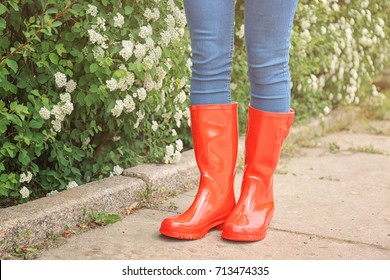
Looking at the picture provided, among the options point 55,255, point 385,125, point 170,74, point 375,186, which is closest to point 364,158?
point 375,186

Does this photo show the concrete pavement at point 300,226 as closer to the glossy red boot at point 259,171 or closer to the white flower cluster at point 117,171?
the glossy red boot at point 259,171

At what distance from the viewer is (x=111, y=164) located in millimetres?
2869

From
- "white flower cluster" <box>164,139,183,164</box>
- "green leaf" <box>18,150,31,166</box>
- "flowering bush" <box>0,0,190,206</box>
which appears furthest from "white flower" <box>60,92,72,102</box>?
"white flower cluster" <box>164,139,183,164</box>

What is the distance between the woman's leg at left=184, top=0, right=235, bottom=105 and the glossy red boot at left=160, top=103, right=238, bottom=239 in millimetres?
47

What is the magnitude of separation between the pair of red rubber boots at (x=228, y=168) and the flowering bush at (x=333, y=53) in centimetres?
141

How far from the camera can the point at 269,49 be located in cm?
221

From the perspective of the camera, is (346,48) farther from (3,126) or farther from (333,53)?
(3,126)

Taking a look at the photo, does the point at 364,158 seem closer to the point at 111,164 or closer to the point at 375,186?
the point at 375,186

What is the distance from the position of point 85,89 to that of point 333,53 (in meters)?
2.35

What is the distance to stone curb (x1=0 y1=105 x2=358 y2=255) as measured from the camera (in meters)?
2.17

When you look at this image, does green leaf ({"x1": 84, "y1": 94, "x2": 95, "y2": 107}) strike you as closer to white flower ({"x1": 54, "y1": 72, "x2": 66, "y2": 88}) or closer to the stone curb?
white flower ({"x1": 54, "y1": 72, "x2": 66, "y2": 88})

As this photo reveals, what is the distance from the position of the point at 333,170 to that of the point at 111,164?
1.25m


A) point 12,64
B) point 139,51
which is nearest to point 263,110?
point 139,51
